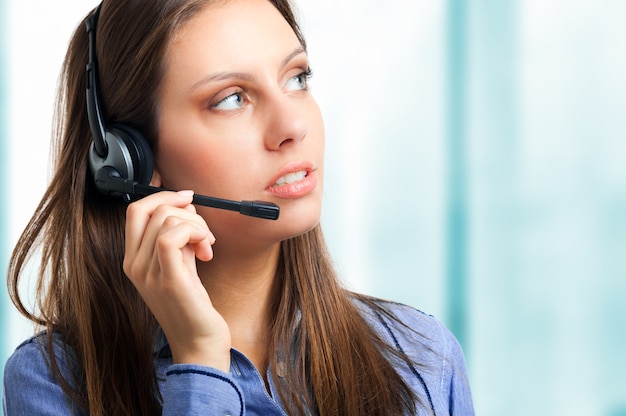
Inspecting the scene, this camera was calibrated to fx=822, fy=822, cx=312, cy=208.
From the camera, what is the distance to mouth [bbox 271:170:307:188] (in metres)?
1.33

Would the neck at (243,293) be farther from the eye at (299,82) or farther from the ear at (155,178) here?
the eye at (299,82)

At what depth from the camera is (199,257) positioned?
123 centimetres

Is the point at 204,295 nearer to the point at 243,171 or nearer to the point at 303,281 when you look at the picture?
the point at 243,171

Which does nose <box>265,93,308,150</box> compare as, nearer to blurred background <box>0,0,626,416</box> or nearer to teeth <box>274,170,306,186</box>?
teeth <box>274,170,306,186</box>

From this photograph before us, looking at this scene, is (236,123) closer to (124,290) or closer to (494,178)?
(124,290)

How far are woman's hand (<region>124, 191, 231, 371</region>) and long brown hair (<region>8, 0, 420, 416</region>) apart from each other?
164mm

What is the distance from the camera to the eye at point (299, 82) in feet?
4.60

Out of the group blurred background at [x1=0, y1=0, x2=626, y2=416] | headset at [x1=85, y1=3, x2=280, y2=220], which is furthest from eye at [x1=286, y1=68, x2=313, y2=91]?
blurred background at [x1=0, y1=0, x2=626, y2=416]

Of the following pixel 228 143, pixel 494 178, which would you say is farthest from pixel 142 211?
pixel 494 178

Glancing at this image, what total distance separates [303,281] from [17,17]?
140 centimetres

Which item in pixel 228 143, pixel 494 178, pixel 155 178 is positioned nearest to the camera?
pixel 228 143

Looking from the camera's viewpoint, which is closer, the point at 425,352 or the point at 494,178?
the point at 425,352

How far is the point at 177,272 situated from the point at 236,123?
271mm

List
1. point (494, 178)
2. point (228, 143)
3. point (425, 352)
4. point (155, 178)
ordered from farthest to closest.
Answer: point (494, 178)
point (425, 352)
point (155, 178)
point (228, 143)
